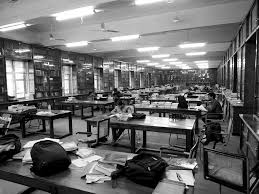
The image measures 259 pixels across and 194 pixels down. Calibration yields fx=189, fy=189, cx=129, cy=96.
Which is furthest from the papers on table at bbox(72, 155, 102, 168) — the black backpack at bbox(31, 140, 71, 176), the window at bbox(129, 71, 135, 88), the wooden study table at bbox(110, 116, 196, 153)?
the window at bbox(129, 71, 135, 88)

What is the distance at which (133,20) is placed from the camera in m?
6.88

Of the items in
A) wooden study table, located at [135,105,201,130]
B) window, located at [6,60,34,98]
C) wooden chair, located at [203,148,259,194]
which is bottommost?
wooden chair, located at [203,148,259,194]

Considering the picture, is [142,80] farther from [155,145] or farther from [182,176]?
[182,176]

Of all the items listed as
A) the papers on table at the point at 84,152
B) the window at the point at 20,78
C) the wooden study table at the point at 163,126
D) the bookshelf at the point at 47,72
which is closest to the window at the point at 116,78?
the bookshelf at the point at 47,72

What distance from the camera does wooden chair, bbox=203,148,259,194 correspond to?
1876mm

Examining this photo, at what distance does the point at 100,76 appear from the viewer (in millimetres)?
13508

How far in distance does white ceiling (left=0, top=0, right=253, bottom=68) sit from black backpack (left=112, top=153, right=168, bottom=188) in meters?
3.70

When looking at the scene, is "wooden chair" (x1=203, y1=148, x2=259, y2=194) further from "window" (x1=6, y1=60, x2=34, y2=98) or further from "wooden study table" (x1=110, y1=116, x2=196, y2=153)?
"window" (x1=6, y1=60, x2=34, y2=98)

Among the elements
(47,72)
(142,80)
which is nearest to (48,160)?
(47,72)

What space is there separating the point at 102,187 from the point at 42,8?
474 cm

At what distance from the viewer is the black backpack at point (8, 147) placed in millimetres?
2141

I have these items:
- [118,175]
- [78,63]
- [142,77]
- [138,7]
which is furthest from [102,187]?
[142,77]

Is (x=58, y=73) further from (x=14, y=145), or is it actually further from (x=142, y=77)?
(x=142, y=77)

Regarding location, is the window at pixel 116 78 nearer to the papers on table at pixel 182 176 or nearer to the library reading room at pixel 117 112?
the library reading room at pixel 117 112
